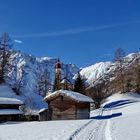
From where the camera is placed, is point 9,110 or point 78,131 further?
point 9,110

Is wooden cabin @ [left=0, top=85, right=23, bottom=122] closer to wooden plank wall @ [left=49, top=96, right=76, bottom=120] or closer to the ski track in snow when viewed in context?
wooden plank wall @ [left=49, top=96, right=76, bottom=120]

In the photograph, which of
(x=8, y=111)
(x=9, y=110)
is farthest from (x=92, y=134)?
(x=9, y=110)

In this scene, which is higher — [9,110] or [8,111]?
[9,110]

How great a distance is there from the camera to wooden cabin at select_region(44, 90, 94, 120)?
5684cm

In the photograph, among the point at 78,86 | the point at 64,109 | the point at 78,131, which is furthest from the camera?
the point at 78,86

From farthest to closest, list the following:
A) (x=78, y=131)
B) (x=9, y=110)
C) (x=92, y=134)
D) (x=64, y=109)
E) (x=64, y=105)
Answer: (x=9, y=110) < (x=64, y=105) < (x=64, y=109) < (x=78, y=131) < (x=92, y=134)

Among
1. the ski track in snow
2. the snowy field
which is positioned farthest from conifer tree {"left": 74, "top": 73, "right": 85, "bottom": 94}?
the ski track in snow

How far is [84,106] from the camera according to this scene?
6031 centimetres

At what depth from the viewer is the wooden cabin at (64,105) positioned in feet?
186

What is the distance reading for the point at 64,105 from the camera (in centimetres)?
5772

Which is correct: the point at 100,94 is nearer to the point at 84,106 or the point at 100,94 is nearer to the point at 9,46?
the point at 9,46

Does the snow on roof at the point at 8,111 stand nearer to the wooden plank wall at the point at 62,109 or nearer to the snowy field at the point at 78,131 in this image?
the wooden plank wall at the point at 62,109

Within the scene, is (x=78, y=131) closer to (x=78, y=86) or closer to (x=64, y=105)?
(x=64, y=105)

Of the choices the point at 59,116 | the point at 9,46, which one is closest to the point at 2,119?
the point at 59,116
